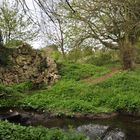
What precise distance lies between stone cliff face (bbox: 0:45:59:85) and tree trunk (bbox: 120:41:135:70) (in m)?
5.23

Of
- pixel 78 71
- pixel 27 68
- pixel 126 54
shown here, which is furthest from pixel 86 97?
pixel 126 54

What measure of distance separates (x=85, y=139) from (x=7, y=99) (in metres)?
12.3

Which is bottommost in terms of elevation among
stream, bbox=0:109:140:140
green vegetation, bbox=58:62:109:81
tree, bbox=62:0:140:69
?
stream, bbox=0:109:140:140

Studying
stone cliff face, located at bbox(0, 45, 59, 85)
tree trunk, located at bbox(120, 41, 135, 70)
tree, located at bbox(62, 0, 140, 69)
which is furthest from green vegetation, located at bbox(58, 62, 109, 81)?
tree, located at bbox(62, 0, 140, 69)

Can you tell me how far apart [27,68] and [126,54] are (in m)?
7.56

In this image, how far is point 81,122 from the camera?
20406 mm

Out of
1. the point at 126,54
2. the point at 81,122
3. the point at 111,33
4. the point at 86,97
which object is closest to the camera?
the point at 81,122

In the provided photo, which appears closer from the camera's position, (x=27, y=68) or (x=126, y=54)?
(x=27, y=68)

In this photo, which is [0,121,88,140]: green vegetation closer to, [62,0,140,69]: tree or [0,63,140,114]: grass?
[0,63,140,114]: grass

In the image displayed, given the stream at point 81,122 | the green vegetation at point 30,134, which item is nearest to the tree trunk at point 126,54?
the stream at point 81,122

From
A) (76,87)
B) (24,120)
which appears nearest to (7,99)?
(24,120)

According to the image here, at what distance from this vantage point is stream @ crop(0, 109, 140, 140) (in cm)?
1791

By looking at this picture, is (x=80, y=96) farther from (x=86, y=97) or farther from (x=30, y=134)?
(x=30, y=134)

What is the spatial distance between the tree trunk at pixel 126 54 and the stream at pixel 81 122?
9.63 m
